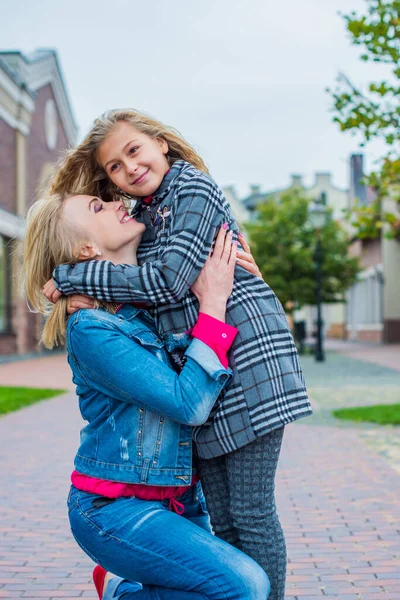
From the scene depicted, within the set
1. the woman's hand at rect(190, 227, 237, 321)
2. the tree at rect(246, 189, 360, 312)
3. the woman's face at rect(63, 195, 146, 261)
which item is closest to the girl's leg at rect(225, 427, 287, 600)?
the woman's hand at rect(190, 227, 237, 321)

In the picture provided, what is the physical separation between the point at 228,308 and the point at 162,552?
703 millimetres

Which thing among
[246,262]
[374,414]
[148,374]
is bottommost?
[374,414]

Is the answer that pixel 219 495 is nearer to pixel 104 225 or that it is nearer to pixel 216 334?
pixel 216 334

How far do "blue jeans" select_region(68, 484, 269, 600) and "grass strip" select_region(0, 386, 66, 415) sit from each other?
9208 mm

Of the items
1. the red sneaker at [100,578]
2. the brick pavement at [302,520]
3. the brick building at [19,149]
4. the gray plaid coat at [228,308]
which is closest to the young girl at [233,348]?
the gray plaid coat at [228,308]

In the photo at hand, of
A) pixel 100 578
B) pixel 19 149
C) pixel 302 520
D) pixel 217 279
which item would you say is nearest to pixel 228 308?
pixel 217 279

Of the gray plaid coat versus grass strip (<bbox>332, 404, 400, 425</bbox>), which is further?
grass strip (<bbox>332, 404, 400, 425</bbox>)

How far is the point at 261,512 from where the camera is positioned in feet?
7.48

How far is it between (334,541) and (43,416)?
6.82 m

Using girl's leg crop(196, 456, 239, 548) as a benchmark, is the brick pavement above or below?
below

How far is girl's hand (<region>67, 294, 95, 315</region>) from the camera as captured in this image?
2357 millimetres

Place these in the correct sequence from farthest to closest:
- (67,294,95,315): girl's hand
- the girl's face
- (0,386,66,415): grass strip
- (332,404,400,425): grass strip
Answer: (0,386,66,415): grass strip → (332,404,400,425): grass strip → the girl's face → (67,294,95,315): girl's hand

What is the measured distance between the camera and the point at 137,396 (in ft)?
7.18

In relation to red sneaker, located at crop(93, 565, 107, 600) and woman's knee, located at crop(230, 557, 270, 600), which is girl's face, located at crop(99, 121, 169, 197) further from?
red sneaker, located at crop(93, 565, 107, 600)
